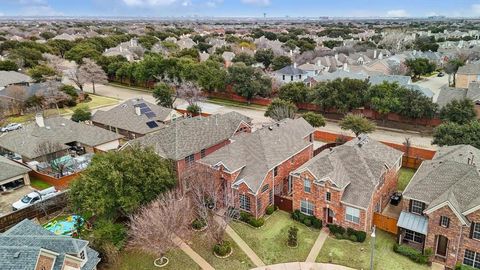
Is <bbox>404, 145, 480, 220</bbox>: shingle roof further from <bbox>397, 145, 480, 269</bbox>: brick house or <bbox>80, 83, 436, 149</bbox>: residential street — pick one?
<bbox>80, 83, 436, 149</bbox>: residential street

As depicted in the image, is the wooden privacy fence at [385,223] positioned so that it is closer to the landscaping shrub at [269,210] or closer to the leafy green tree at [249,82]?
the landscaping shrub at [269,210]

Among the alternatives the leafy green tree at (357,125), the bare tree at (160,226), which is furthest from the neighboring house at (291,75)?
the bare tree at (160,226)

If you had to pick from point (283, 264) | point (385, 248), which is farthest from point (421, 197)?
point (283, 264)

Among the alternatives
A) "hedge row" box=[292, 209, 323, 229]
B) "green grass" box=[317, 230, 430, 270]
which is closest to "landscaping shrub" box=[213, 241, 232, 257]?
"green grass" box=[317, 230, 430, 270]

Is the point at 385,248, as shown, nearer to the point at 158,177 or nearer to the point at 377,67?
the point at 158,177

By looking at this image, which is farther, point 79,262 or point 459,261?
point 459,261

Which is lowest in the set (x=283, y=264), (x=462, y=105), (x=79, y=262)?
(x=283, y=264)
